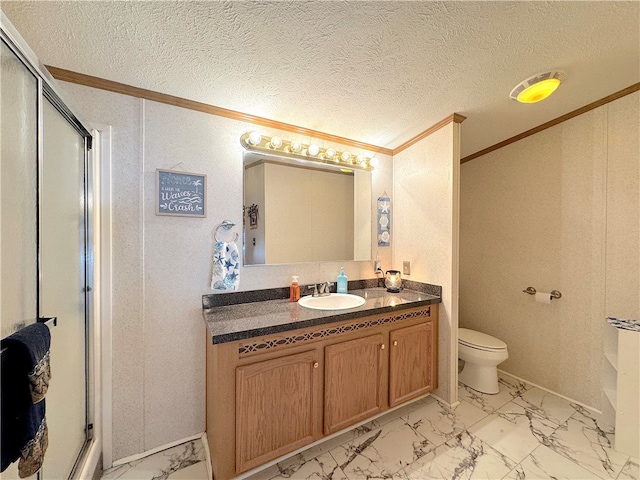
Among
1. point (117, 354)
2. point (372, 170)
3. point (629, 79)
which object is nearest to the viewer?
point (117, 354)

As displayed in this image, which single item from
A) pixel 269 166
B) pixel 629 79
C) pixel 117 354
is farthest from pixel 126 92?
pixel 629 79

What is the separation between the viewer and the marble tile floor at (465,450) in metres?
1.33

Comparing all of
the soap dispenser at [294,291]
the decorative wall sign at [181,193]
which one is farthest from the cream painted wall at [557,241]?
the decorative wall sign at [181,193]

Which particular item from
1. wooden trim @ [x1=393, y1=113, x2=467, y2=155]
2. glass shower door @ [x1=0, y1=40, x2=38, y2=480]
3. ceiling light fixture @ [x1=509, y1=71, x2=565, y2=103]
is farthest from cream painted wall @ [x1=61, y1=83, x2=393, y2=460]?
ceiling light fixture @ [x1=509, y1=71, x2=565, y2=103]

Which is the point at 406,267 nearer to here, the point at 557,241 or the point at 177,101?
the point at 557,241

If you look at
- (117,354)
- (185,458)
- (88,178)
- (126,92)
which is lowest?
(185,458)

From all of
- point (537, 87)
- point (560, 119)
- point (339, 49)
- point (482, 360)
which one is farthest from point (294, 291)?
point (560, 119)

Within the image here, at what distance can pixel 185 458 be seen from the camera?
1427 mm

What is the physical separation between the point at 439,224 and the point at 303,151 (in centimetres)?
120

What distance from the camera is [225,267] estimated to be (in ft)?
5.17

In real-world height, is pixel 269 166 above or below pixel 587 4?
below

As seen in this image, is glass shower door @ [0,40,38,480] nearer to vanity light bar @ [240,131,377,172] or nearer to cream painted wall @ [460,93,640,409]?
vanity light bar @ [240,131,377,172]

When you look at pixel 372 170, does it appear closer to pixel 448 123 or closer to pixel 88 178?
pixel 448 123

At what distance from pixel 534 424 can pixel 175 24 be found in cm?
311
